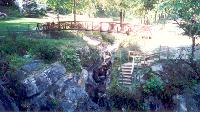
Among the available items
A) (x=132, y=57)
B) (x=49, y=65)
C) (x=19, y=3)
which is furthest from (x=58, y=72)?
(x=19, y=3)

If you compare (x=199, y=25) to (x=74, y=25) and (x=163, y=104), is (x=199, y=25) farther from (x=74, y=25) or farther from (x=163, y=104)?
(x=74, y=25)

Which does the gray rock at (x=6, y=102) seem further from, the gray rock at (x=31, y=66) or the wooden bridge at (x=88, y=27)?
the wooden bridge at (x=88, y=27)

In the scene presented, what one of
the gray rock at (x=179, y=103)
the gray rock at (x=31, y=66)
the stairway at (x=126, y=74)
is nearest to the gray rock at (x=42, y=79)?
the gray rock at (x=31, y=66)

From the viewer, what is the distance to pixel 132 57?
89.3 ft

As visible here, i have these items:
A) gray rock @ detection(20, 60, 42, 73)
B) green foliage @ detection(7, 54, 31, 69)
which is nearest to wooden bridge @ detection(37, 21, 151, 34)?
green foliage @ detection(7, 54, 31, 69)

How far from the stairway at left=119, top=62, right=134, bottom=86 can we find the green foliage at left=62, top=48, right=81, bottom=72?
9.75 feet

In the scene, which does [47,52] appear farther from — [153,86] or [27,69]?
[153,86]

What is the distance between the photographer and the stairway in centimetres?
2455

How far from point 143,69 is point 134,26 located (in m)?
7.38

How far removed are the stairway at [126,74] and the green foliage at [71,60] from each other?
2.97 metres

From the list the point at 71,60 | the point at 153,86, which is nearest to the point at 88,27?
the point at 71,60

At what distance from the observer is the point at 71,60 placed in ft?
80.3

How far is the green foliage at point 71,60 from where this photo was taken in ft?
78.8

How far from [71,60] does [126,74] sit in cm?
389
